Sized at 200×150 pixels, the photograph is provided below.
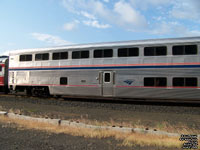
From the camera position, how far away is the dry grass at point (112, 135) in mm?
4660

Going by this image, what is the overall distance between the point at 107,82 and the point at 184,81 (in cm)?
522

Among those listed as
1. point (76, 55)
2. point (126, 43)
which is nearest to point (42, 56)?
point (76, 55)

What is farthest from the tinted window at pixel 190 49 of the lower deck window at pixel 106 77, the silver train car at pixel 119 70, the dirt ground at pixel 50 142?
the dirt ground at pixel 50 142

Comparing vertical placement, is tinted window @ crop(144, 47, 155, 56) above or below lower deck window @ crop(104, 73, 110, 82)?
above

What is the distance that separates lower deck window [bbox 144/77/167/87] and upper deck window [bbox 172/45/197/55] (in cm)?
199

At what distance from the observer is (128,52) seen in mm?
13086

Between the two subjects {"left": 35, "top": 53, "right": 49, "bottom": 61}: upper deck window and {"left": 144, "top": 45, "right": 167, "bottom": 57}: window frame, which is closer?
{"left": 144, "top": 45, "right": 167, "bottom": 57}: window frame

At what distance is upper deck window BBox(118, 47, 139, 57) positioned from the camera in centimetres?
1294

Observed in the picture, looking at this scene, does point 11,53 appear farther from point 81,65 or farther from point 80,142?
point 80,142

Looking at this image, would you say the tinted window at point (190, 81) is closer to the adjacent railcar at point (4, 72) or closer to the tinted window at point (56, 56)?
the tinted window at point (56, 56)

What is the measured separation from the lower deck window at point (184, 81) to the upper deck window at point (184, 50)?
1.66 metres

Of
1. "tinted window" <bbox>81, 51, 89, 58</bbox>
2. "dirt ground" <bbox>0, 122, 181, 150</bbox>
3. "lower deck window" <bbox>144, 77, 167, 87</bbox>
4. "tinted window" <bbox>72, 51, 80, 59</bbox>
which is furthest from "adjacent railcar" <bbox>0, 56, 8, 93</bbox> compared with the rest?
"dirt ground" <bbox>0, 122, 181, 150</bbox>

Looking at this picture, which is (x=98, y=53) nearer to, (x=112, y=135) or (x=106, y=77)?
(x=106, y=77)

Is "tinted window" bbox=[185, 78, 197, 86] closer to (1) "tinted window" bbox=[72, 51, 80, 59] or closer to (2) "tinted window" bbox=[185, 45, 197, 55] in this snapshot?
(2) "tinted window" bbox=[185, 45, 197, 55]
